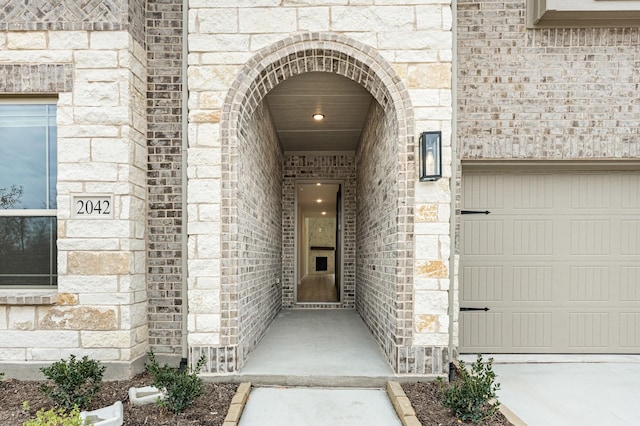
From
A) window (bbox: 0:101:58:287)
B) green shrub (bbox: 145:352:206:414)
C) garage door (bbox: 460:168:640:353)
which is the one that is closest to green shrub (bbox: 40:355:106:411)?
green shrub (bbox: 145:352:206:414)

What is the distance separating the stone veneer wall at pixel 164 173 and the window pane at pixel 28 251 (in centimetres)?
90

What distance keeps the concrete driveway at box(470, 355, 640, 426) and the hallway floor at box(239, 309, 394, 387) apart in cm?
115

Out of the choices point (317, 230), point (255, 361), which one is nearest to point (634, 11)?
point (255, 361)

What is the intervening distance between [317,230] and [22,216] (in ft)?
47.6

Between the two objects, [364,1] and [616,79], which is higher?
[364,1]

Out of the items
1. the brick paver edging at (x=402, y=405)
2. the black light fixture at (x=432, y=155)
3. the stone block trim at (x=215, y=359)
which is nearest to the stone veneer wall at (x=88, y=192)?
the stone block trim at (x=215, y=359)

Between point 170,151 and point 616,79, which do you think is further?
point 616,79

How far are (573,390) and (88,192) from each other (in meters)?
4.85

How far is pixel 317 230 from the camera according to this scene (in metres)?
17.8

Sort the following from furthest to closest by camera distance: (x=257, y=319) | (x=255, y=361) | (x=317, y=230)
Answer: (x=317, y=230)
(x=257, y=319)
(x=255, y=361)

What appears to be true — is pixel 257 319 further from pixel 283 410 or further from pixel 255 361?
pixel 283 410

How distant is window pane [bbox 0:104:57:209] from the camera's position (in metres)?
3.53

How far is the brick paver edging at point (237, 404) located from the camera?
2662 millimetres

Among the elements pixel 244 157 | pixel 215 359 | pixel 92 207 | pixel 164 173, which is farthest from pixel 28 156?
pixel 215 359
